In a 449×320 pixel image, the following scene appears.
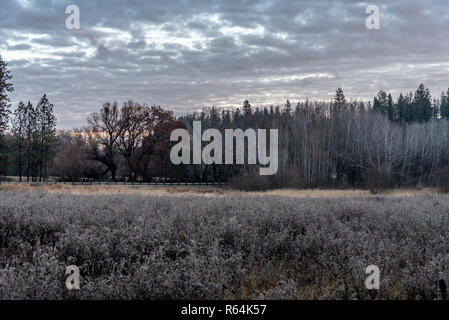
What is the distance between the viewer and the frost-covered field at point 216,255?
4.46 m

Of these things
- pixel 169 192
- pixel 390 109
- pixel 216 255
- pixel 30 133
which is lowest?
pixel 169 192

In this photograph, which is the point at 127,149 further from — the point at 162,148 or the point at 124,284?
the point at 124,284

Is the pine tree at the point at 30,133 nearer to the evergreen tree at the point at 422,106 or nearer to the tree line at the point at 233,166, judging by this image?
the tree line at the point at 233,166

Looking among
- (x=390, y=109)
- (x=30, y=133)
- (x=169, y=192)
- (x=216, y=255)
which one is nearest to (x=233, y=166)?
(x=169, y=192)

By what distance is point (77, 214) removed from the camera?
8344 mm

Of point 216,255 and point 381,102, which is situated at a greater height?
point 381,102

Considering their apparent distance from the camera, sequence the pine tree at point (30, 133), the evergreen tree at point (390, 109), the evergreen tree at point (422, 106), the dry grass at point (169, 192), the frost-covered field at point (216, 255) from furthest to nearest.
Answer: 1. the evergreen tree at point (390, 109)
2. the evergreen tree at point (422, 106)
3. the pine tree at point (30, 133)
4. the dry grass at point (169, 192)
5. the frost-covered field at point (216, 255)

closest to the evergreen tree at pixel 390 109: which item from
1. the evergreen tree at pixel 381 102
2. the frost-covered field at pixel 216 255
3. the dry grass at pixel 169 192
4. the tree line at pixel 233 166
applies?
the evergreen tree at pixel 381 102

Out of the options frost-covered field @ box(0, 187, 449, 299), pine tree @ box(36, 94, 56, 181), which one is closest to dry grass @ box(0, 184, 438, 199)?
frost-covered field @ box(0, 187, 449, 299)

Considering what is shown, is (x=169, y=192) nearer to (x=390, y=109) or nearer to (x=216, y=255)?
(x=216, y=255)

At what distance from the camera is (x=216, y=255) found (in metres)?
5.23

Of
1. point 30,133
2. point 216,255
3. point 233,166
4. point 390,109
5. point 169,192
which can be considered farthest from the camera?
point 390,109

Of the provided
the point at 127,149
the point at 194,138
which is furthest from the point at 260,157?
the point at 127,149

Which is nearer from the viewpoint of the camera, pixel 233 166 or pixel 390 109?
pixel 233 166
